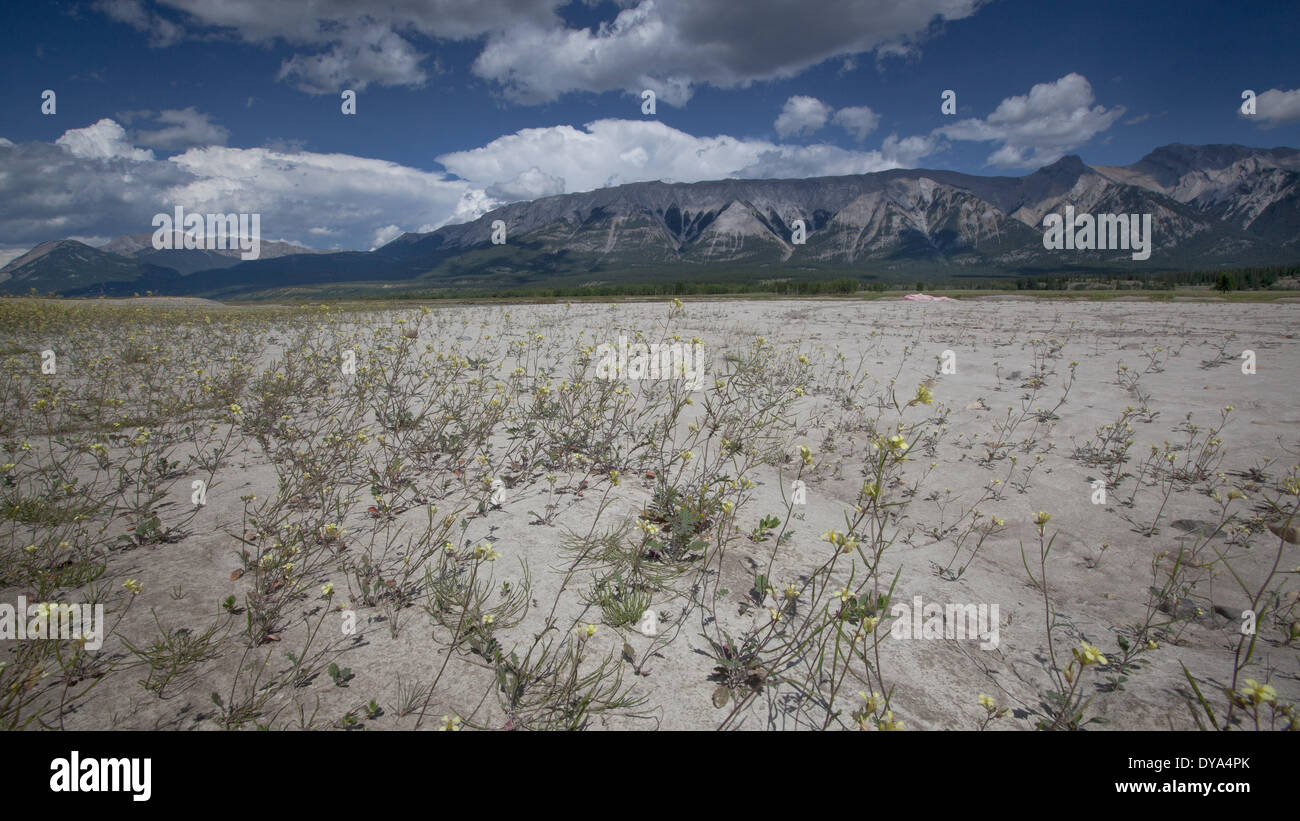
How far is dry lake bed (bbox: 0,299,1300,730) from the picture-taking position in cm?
248

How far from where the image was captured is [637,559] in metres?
3.38

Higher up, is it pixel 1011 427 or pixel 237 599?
pixel 1011 427

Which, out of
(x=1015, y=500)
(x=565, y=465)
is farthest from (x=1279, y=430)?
(x=565, y=465)

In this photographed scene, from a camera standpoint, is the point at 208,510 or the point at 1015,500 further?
the point at 1015,500

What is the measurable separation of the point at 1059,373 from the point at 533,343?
11.4m

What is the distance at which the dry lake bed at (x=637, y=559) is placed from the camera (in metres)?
2.48

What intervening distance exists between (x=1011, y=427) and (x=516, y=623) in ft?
24.6

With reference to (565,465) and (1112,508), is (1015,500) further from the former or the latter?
(565,465)

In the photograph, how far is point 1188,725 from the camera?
2.48 m
